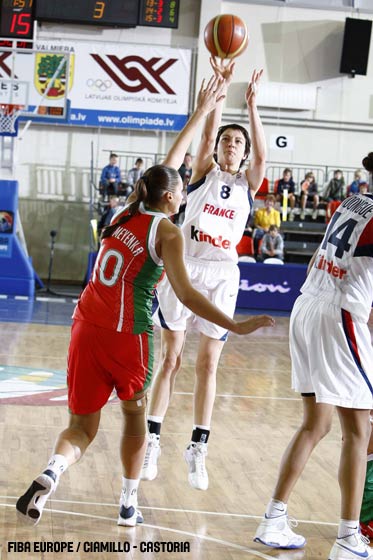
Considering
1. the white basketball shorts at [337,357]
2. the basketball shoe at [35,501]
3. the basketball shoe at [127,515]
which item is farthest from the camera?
the basketball shoe at [127,515]

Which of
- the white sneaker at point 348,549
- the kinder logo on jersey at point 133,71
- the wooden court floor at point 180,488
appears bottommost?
the wooden court floor at point 180,488

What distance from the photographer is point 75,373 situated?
3676 mm

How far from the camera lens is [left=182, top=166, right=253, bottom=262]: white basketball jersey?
4926mm

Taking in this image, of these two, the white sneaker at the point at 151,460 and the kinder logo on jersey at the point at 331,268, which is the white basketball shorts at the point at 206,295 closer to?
the white sneaker at the point at 151,460

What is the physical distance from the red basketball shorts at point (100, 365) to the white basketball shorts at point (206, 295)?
1.15 metres

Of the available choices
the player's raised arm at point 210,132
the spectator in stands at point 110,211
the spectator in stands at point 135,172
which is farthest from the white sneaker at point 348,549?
the spectator in stands at point 135,172

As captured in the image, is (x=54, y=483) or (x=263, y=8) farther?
(x=263, y=8)

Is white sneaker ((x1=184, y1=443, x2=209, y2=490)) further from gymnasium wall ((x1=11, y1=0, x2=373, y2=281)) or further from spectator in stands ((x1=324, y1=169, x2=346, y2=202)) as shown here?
gymnasium wall ((x1=11, y1=0, x2=373, y2=281))

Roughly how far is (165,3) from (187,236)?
14619 millimetres

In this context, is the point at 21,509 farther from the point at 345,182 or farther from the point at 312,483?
the point at 345,182

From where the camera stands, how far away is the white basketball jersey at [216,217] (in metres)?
4.93

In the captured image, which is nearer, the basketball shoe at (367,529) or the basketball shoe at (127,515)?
the basketball shoe at (127,515)

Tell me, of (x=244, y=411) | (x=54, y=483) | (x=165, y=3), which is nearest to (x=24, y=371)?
(x=244, y=411)

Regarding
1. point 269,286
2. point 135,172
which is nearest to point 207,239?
point 269,286
